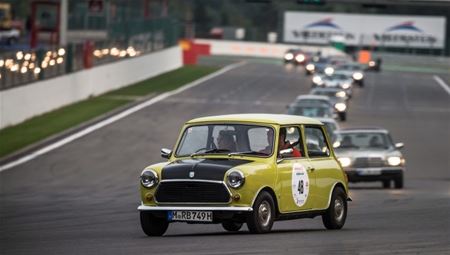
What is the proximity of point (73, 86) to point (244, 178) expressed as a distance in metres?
39.6

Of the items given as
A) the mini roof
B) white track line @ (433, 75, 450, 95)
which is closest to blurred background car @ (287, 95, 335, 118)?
the mini roof

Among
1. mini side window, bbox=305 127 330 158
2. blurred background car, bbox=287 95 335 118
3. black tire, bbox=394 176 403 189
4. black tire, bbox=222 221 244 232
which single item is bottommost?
blurred background car, bbox=287 95 335 118

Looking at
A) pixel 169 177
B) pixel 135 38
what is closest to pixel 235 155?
pixel 169 177

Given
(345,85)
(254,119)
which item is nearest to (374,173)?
(254,119)

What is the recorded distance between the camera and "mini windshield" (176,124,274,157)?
54.5ft

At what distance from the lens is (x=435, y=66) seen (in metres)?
115

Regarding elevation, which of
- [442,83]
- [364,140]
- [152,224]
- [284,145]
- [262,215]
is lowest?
[442,83]

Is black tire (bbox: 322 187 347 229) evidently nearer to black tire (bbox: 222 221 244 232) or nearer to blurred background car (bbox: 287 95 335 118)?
black tire (bbox: 222 221 244 232)

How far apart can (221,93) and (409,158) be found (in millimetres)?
25865

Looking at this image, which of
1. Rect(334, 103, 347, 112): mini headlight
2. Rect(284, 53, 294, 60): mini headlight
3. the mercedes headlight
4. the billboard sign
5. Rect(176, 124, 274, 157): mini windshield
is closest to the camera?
Rect(176, 124, 274, 157): mini windshield

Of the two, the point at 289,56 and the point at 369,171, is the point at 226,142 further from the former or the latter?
the point at 289,56

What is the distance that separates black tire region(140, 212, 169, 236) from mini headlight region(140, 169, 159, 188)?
350mm

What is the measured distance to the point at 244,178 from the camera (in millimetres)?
15695

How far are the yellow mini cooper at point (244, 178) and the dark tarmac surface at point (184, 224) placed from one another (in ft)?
1.04
